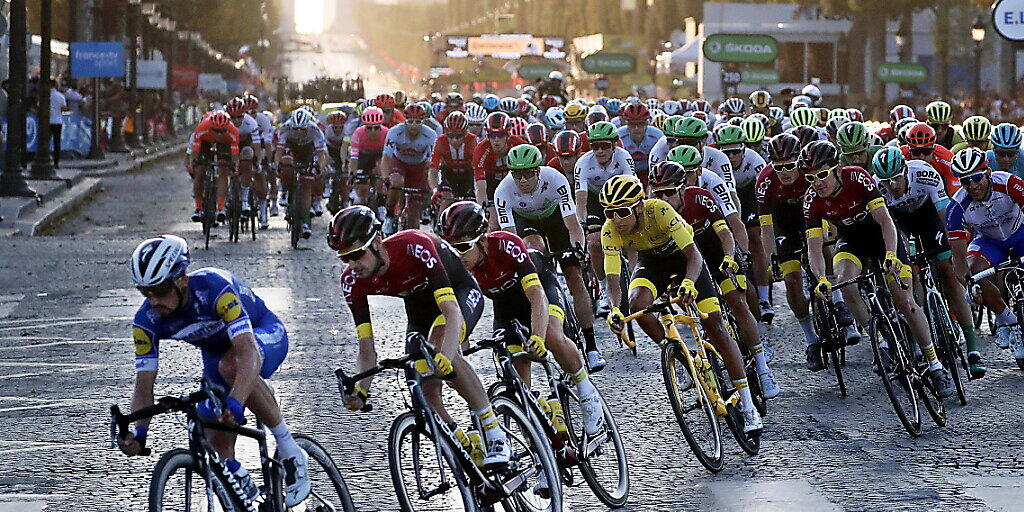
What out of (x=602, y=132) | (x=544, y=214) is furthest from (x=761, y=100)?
(x=544, y=214)

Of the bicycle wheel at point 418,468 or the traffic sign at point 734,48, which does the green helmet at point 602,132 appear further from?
the traffic sign at point 734,48

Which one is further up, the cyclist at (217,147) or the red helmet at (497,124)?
the red helmet at (497,124)

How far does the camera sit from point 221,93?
104m

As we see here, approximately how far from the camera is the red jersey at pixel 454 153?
20.3 metres

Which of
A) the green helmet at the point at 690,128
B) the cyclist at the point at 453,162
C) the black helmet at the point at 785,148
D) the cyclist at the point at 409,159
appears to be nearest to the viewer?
the black helmet at the point at 785,148

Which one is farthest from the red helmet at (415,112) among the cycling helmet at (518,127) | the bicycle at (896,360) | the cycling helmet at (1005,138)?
the bicycle at (896,360)

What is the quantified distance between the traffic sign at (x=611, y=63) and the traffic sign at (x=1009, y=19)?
76286mm

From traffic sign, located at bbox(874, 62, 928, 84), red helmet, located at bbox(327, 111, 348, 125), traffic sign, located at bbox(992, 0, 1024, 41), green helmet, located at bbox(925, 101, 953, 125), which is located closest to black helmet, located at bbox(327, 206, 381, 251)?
green helmet, located at bbox(925, 101, 953, 125)

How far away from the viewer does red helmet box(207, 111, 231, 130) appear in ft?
73.6

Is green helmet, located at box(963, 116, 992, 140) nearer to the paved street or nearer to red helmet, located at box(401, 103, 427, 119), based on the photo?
the paved street

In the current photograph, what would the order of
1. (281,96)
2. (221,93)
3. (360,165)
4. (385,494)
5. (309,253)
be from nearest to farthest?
(385,494) → (309,253) → (360,165) → (281,96) → (221,93)

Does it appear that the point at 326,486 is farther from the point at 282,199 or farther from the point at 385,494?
the point at 282,199

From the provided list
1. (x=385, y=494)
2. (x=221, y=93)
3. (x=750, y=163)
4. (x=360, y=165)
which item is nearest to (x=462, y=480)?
(x=385, y=494)

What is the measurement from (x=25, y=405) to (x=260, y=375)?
4.37 metres
